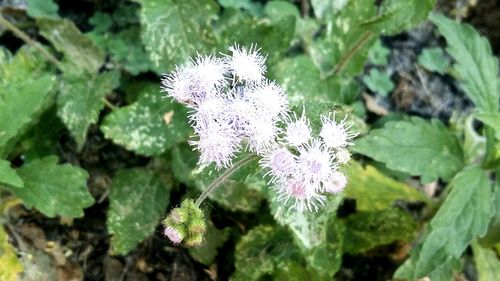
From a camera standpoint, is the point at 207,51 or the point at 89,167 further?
the point at 89,167

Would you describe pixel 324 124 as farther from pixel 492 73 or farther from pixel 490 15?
pixel 490 15

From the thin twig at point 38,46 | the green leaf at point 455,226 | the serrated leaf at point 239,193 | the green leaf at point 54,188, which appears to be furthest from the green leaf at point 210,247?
the thin twig at point 38,46

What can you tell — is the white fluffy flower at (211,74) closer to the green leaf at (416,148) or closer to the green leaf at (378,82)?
the green leaf at (416,148)

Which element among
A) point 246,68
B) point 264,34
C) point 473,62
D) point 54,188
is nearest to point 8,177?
point 54,188

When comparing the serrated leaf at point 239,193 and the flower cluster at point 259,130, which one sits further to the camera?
the serrated leaf at point 239,193

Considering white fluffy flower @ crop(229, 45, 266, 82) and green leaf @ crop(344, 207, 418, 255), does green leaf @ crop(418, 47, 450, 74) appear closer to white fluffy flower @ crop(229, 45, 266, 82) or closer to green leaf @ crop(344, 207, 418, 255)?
green leaf @ crop(344, 207, 418, 255)

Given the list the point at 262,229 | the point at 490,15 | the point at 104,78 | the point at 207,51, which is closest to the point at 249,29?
the point at 207,51

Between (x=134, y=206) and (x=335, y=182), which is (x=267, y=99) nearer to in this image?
(x=335, y=182)
